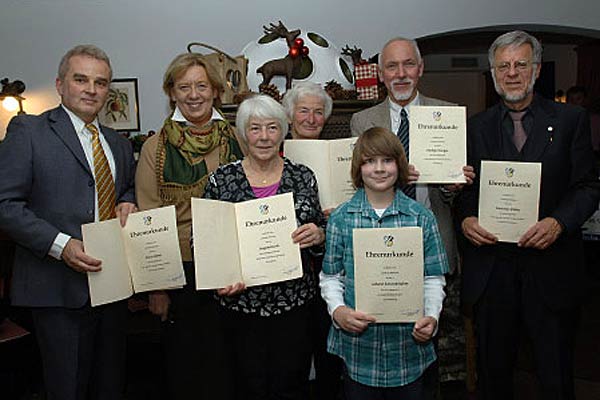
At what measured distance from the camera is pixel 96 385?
7.11 ft

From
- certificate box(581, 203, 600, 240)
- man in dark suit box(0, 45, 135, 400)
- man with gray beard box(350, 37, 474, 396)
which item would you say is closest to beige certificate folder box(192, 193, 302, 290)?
man in dark suit box(0, 45, 135, 400)

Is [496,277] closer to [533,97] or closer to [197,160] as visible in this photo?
[533,97]

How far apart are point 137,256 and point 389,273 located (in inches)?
35.5

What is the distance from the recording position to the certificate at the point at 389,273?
1.79 metres

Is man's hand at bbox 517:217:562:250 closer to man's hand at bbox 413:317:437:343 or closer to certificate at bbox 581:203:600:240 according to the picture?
man's hand at bbox 413:317:437:343

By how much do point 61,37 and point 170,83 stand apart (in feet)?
7.68

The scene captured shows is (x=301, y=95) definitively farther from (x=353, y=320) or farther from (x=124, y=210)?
(x=353, y=320)

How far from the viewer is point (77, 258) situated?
1.93 meters

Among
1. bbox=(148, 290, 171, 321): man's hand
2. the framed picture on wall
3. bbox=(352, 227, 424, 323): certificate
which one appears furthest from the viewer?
the framed picture on wall

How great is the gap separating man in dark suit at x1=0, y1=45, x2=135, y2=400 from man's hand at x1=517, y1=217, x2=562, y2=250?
1.43 m

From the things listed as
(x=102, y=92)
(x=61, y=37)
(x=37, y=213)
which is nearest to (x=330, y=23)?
(x=61, y=37)

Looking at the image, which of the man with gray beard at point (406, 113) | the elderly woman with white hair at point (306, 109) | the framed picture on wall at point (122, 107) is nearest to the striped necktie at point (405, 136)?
the man with gray beard at point (406, 113)

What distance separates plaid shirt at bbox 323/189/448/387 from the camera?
1.88m

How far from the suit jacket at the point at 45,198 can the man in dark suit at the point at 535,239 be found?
1.42 meters
